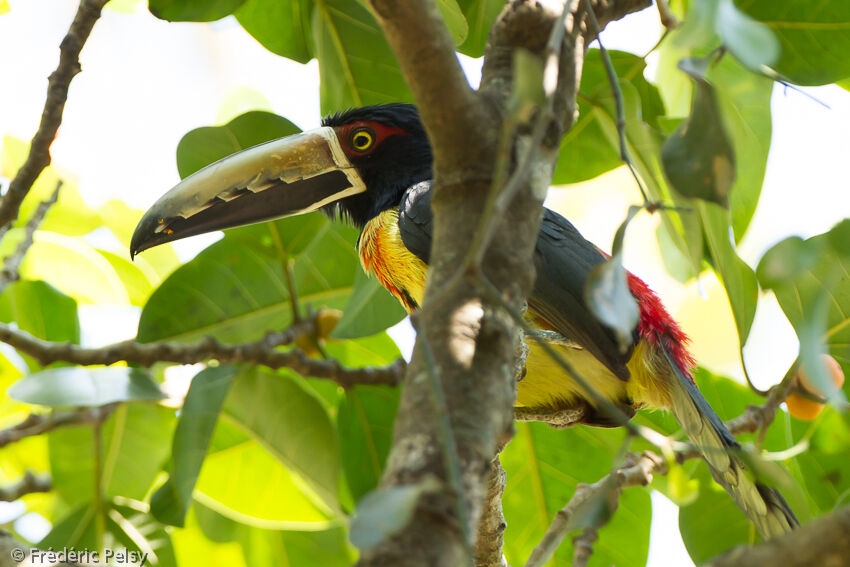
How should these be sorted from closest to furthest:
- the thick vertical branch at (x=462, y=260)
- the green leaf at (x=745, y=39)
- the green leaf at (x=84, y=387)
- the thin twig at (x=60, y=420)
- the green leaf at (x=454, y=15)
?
the thick vertical branch at (x=462, y=260), the green leaf at (x=745, y=39), the green leaf at (x=84, y=387), the green leaf at (x=454, y=15), the thin twig at (x=60, y=420)

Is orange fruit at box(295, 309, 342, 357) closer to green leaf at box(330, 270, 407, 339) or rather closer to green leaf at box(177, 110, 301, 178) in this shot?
green leaf at box(330, 270, 407, 339)

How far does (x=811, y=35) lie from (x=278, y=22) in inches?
52.7

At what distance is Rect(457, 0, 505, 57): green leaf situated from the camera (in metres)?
2.19

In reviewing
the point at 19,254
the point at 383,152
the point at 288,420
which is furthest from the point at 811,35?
the point at 19,254

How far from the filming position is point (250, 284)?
2.58 m

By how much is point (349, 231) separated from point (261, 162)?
383 mm

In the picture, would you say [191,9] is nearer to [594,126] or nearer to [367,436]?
[594,126]

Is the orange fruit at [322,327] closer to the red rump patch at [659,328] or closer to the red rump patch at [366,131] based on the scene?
the red rump patch at [366,131]

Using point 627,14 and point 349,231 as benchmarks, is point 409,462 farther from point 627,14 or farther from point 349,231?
point 349,231

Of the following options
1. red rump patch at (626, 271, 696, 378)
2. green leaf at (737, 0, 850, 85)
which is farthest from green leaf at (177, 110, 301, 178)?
green leaf at (737, 0, 850, 85)

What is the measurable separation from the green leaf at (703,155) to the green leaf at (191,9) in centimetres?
143

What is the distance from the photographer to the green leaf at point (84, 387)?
1850 mm

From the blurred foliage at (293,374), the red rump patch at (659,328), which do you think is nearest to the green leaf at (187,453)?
the blurred foliage at (293,374)

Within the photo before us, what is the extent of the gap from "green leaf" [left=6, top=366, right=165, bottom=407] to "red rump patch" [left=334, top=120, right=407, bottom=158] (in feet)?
3.70
